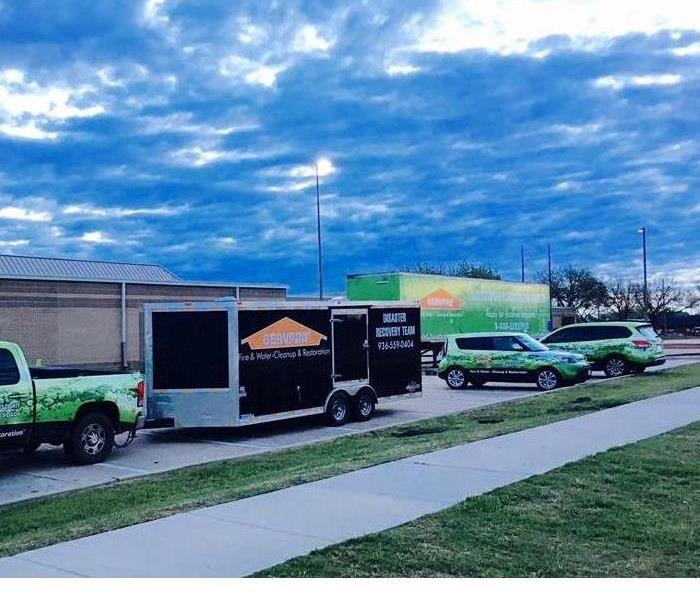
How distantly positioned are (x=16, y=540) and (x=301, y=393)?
317 inches

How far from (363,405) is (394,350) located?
1488 millimetres

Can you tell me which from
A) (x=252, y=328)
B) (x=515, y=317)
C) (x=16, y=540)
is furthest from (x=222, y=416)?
(x=515, y=317)

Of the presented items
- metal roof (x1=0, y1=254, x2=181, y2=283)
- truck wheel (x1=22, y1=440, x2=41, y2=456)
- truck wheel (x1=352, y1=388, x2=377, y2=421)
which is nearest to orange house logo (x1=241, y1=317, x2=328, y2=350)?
truck wheel (x1=352, y1=388, x2=377, y2=421)

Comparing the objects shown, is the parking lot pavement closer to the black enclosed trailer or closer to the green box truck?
the black enclosed trailer

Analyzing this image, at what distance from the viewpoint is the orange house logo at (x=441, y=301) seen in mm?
30644

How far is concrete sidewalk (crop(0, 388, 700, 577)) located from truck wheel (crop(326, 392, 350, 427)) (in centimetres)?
441

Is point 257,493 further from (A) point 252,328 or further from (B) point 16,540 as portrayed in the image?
(A) point 252,328

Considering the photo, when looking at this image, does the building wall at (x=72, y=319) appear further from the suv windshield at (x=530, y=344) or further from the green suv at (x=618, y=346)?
the green suv at (x=618, y=346)

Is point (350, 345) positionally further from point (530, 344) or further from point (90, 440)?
point (530, 344)

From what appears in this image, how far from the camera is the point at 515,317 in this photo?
1463 inches

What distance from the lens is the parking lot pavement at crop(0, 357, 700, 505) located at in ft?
33.7

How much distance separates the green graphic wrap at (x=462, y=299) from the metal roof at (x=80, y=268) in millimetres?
20056

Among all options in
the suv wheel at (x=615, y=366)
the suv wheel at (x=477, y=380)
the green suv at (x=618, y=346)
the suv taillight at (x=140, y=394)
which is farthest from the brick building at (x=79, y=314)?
the suv taillight at (x=140, y=394)

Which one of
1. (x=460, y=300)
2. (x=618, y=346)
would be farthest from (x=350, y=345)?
(x=460, y=300)
